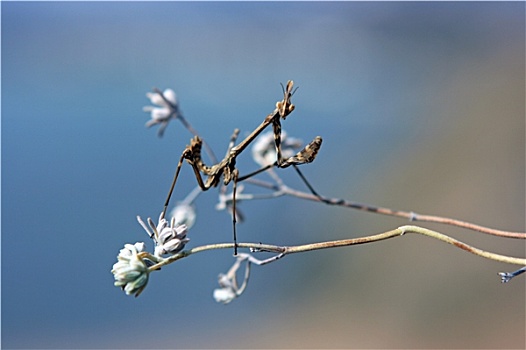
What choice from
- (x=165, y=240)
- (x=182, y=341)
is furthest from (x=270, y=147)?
(x=182, y=341)

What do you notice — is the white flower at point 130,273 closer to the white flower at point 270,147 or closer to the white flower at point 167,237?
the white flower at point 167,237

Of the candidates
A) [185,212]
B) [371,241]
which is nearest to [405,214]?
[371,241]

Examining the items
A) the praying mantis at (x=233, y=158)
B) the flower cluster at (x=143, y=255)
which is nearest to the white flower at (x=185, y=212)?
the praying mantis at (x=233, y=158)

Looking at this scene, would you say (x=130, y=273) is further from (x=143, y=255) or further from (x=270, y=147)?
(x=270, y=147)

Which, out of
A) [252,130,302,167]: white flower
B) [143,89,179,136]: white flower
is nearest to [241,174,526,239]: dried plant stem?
[252,130,302,167]: white flower

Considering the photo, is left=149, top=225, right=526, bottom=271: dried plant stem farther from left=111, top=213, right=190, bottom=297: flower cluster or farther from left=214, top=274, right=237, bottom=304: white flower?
left=214, top=274, right=237, bottom=304: white flower

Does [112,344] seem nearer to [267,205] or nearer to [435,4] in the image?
[267,205]
